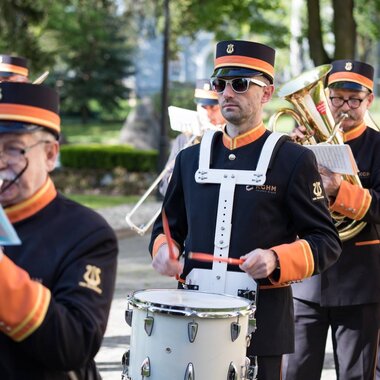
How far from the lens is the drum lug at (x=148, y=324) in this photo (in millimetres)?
4101

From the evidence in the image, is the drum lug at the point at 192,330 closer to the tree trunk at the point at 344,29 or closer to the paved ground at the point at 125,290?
the paved ground at the point at 125,290

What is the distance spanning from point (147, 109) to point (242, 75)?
26.4 m

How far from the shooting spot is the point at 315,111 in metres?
5.90

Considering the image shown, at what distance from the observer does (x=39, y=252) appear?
10.4ft

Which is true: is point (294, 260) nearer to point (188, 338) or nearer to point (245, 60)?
point (188, 338)

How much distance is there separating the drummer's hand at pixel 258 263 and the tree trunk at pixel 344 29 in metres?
13.7

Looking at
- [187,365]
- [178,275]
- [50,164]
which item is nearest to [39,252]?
[50,164]

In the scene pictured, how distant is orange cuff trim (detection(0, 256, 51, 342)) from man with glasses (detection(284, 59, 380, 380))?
2.98 metres

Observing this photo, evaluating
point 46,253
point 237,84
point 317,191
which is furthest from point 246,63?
point 46,253

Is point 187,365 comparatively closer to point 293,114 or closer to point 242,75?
point 242,75

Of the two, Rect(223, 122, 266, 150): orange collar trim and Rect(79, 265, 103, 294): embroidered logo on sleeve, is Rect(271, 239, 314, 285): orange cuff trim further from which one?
Rect(79, 265, 103, 294): embroidered logo on sleeve

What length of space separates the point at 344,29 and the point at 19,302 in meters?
15.6

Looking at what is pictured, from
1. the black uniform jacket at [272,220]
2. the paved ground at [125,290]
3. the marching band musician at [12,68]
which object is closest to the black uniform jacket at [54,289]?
the black uniform jacket at [272,220]

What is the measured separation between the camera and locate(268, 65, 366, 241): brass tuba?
5.84 meters
